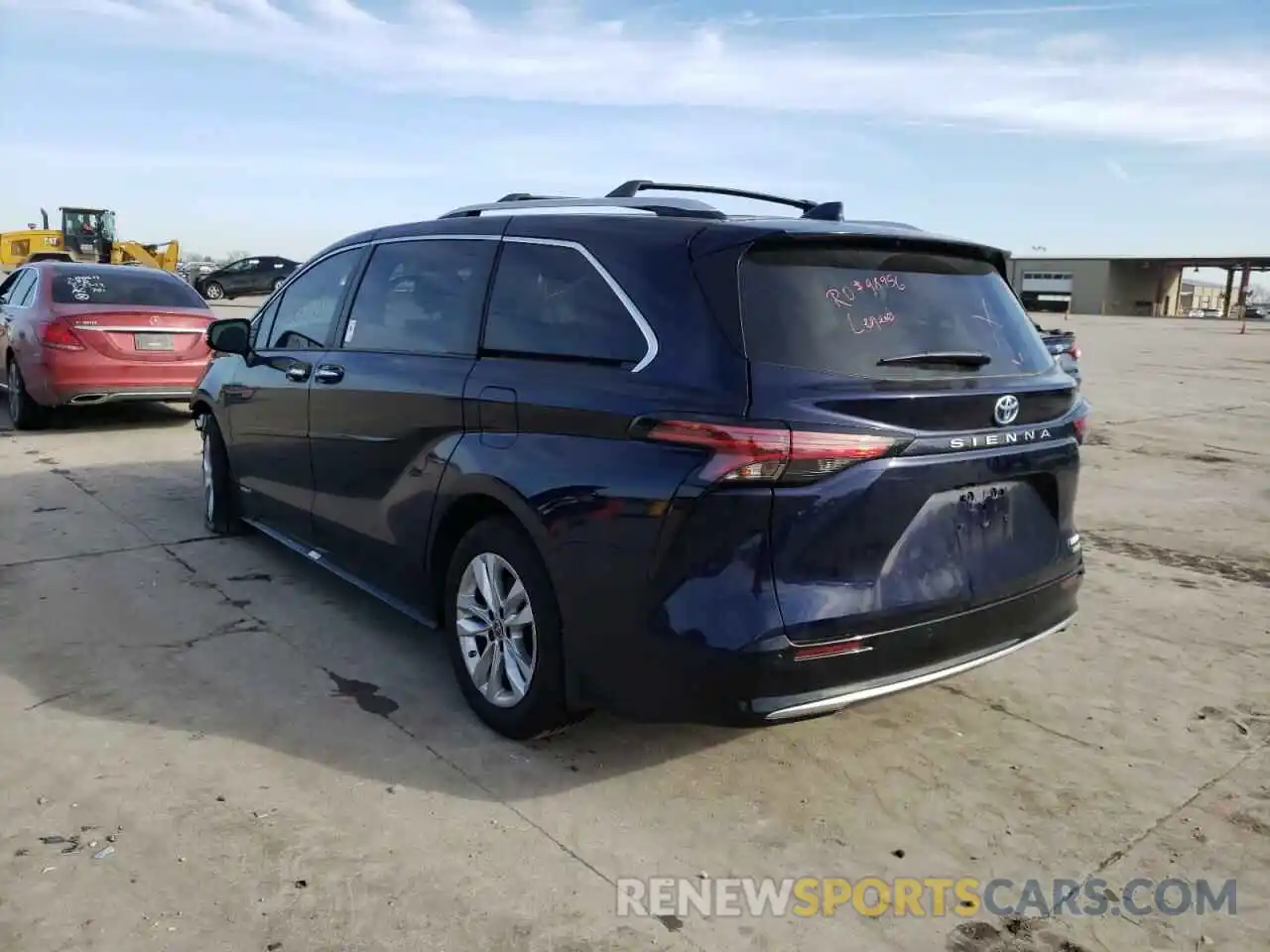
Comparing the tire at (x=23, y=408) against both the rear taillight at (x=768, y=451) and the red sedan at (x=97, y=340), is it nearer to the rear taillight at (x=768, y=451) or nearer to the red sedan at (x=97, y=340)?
the red sedan at (x=97, y=340)

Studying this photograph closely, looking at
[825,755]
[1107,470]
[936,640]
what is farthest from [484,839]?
[1107,470]

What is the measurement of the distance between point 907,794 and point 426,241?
2.83 m

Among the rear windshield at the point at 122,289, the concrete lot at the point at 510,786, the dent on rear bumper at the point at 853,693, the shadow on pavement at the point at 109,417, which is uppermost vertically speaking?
the rear windshield at the point at 122,289

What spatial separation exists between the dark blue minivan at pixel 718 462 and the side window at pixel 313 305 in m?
0.88

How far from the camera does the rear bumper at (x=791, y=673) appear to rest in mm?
2916

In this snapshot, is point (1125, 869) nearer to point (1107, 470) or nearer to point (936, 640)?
point (936, 640)

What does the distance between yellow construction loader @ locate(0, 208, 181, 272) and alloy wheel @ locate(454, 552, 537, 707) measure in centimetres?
3519

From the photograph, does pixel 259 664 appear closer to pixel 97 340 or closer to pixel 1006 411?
pixel 1006 411

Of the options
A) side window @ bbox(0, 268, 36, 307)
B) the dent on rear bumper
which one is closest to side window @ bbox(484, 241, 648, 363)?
the dent on rear bumper

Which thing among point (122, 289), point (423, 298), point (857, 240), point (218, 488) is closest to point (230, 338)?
point (218, 488)

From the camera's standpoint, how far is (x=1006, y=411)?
332 cm

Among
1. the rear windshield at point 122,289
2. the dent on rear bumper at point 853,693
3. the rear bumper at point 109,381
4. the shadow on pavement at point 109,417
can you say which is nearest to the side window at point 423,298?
the dent on rear bumper at point 853,693

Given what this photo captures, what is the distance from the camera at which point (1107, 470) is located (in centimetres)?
922

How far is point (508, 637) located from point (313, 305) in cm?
238
